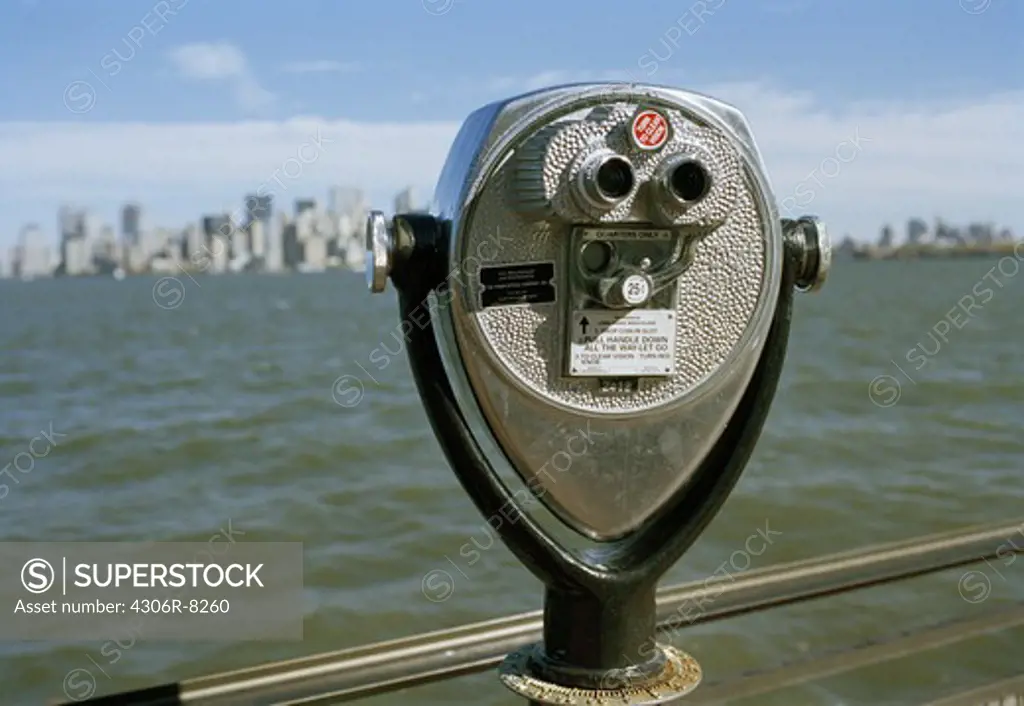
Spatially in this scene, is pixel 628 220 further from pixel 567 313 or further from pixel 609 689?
pixel 609 689

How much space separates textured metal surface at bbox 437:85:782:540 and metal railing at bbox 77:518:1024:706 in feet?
1.21

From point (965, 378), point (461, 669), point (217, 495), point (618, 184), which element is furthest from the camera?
point (965, 378)

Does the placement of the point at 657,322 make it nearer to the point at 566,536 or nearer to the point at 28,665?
the point at 566,536

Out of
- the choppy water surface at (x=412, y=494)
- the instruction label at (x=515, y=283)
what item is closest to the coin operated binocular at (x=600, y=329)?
the instruction label at (x=515, y=283)

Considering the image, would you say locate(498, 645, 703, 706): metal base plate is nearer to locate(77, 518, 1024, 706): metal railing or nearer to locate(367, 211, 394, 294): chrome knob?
locate(77, 518, 1024, 706): metal railing

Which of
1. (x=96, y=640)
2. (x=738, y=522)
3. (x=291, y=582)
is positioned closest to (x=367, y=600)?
(x=291, y=582)

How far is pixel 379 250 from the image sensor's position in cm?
136

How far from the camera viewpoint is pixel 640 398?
55.2 inches

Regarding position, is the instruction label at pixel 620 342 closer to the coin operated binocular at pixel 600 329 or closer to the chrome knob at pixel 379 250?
the coin operated binocular at pixel 600 329

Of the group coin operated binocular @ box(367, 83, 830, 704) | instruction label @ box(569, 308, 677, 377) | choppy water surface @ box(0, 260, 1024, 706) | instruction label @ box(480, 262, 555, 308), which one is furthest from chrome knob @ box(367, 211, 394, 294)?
choppy water surface @ box(0, 260, 1024, 706)

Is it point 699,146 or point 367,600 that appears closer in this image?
point 699,146

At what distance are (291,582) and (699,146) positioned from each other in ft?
15.8

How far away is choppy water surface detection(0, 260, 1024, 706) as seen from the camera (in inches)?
194

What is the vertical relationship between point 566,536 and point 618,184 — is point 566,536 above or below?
below
